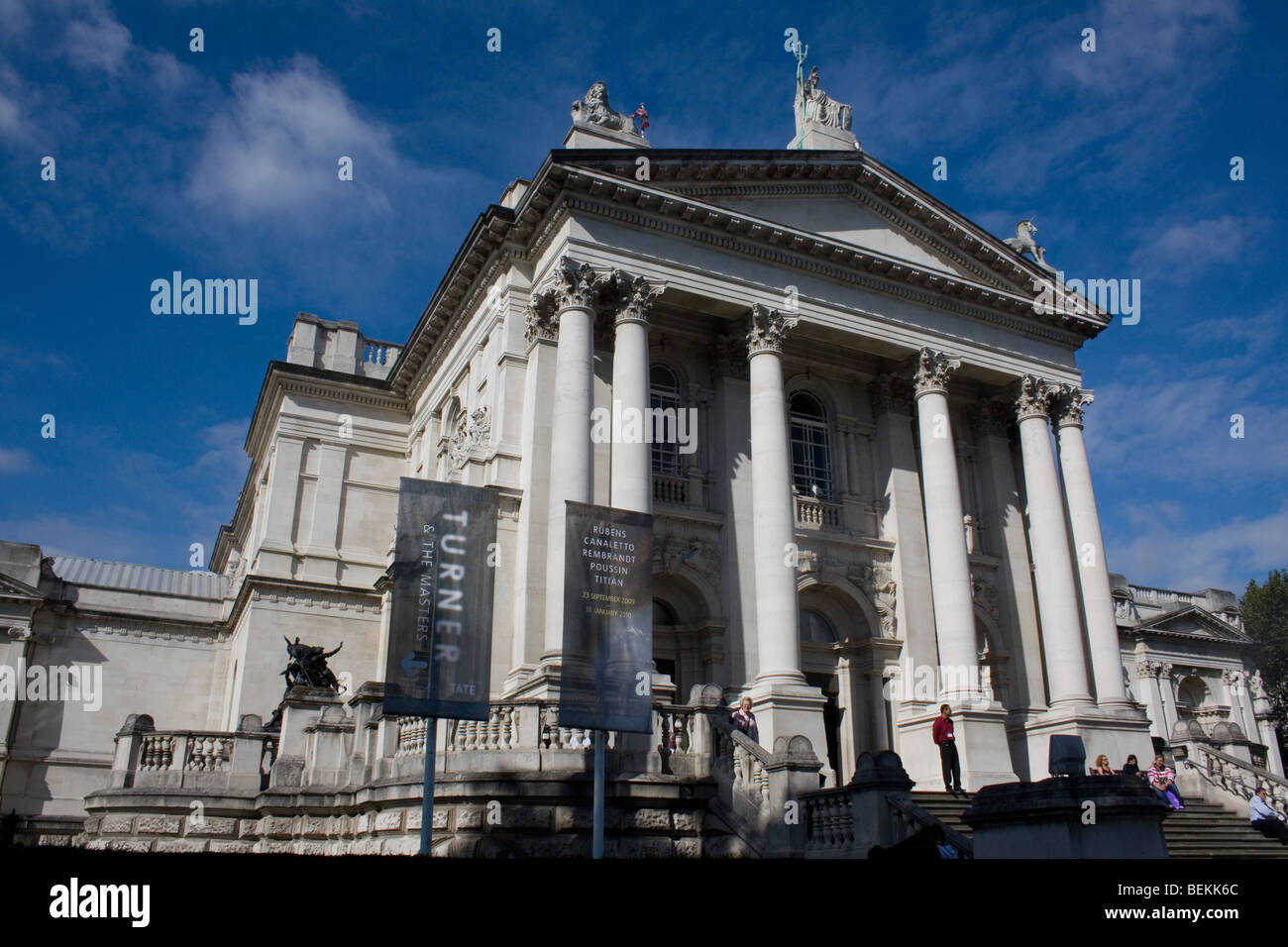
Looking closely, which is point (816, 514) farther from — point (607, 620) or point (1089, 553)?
point (607, 620)

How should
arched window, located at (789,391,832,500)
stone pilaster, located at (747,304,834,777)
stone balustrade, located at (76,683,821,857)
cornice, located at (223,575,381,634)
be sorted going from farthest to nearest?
1. cornice, located at (223,575,381,634)
2. arched window, located at (789,391,832,500)
3. stone pilaster, located at (747,304,834,777)
4. stone balustrade, located at (76,683,821,857)

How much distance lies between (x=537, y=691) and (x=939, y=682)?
10178 millimetres

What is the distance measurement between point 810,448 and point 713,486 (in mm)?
3473

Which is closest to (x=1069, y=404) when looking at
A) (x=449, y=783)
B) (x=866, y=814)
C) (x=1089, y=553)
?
(x=1089, y=553)

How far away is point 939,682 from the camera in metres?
23.0

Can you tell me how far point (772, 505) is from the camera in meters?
20.9

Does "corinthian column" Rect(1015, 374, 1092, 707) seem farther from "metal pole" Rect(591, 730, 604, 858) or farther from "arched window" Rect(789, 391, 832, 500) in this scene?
"metal pole" Rect(591, 730, 604, 858)

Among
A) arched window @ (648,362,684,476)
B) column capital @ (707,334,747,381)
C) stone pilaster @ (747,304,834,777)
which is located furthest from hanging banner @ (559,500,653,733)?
column capital @ (707,334,747,381)

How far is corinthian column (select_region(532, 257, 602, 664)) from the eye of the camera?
755 inches

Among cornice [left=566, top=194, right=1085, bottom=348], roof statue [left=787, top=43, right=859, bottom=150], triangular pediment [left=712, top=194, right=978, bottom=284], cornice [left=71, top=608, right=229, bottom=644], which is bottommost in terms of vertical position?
cornice [left=71, top=608, right=229, bottom=644]

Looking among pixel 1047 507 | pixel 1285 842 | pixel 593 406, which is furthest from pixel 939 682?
pixel 593 406

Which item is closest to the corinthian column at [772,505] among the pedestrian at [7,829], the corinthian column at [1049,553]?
the corinthian column at [1049,553]

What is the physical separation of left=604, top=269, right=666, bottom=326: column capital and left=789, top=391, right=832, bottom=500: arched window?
18.9ft
